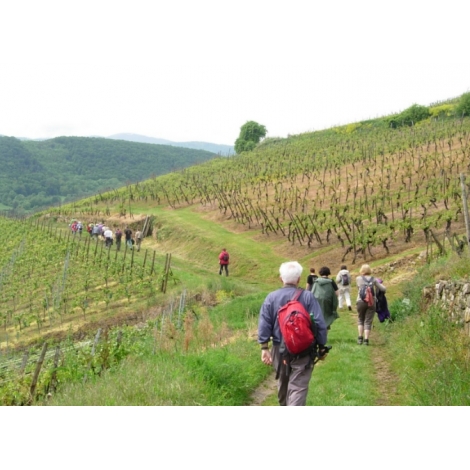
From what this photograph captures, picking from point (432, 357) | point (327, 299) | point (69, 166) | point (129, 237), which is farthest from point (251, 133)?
point (432, 357)

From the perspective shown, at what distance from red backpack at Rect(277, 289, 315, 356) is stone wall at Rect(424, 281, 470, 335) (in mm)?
2941

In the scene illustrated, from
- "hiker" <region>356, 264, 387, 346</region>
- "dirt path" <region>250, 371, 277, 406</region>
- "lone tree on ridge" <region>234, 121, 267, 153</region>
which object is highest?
"lone tree on ridge" <region>234, 121, 267, 153</region>

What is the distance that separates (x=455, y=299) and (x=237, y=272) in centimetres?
1619

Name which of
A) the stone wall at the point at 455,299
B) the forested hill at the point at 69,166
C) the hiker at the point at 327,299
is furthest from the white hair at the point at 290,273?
the forested hill at the point at 69,166

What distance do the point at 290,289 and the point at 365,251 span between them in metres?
18.3

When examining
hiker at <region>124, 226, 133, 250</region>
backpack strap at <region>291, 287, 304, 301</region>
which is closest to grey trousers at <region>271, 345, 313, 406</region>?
backpack strap at <region>291, 287, 304, 301</region>

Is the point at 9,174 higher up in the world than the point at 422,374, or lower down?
higher up

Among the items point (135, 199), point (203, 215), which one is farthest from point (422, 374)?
point (135, 199)

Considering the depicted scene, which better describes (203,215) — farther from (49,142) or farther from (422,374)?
(49,142)

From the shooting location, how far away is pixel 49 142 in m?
144

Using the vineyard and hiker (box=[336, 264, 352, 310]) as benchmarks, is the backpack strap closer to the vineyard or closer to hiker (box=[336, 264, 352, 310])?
hiker (box=[336, 264, 352, 310])

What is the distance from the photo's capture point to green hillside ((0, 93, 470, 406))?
6.95m

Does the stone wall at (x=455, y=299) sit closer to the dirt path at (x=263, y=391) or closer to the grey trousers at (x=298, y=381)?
the dirt path at (x=263, y=391)

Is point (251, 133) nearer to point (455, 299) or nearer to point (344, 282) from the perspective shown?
point (344, 282)
